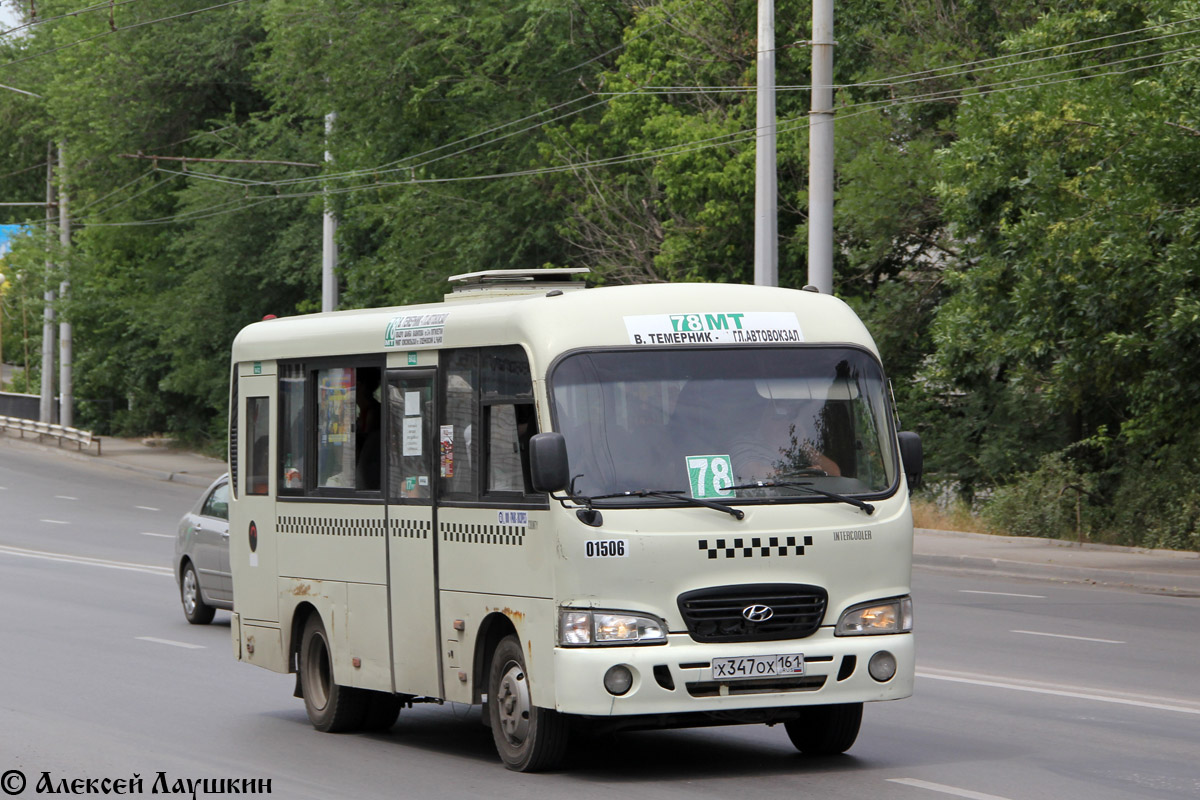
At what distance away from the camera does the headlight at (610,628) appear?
8.55 m

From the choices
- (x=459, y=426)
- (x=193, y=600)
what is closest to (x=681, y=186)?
(x=193, y=600)

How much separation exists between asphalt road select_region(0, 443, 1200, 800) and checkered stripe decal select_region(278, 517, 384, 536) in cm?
126

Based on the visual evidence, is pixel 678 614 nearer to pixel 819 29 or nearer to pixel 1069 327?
pixel 1069 327

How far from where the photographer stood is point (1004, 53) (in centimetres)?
2772

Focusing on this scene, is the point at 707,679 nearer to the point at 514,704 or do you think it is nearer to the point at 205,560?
the point at 514,704

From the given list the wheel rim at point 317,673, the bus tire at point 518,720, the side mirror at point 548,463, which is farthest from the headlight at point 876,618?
the wheel rim at point 317,673

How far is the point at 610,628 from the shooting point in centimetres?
856

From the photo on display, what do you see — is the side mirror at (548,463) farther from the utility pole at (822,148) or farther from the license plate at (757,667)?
the utility pole at (822,148)

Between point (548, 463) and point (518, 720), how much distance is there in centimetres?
147

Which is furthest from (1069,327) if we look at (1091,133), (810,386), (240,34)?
(240,34)

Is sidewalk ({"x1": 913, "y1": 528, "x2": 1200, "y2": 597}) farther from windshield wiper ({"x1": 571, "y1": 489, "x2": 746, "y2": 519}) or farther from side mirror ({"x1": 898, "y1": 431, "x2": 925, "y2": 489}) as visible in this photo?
windshield wiper ({"x1": 571, "y1": 489, "x2": 746, "y2": 519})

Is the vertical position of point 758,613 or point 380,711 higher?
point 758,613

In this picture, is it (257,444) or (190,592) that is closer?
(257,444)

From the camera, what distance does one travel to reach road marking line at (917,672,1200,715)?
11094 mm
